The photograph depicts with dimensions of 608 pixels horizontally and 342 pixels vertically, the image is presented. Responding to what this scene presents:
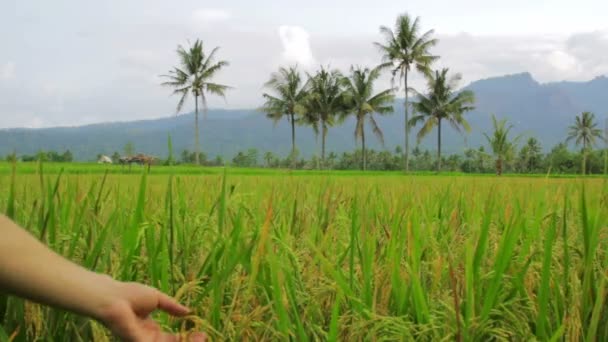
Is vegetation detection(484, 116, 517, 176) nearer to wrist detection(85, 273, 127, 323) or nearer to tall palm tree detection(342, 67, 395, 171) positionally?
wrist detection(85, 273, 127, 323)

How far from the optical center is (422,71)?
37.6m

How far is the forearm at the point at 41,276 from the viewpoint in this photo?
0.65 m

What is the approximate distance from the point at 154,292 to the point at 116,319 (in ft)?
0.23

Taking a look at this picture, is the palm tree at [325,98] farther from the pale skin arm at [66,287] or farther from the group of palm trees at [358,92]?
the pale skin arm at [66,287]

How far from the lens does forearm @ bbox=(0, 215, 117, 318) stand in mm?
646

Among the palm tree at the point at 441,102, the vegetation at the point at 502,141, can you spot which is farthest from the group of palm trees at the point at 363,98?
the vegetation at the point at 502,141

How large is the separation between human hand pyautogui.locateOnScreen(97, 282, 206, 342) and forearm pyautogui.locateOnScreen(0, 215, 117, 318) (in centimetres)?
2

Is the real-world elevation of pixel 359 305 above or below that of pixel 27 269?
below

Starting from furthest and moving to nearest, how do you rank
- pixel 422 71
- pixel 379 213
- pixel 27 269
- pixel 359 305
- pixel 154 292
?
1. pixel 422 71
2. pixel 379 213
3. pixel 359 305
4. pixel 154 292
5. pixel 27 269

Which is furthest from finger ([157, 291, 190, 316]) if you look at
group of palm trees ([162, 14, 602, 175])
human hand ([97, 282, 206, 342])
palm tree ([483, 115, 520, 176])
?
group of palm trees ([162, 14, 602, 175])

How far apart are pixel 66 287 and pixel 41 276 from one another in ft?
0.11

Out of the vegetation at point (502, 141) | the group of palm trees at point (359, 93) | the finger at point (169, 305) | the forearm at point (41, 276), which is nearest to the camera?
the forearm at point (41, 276)

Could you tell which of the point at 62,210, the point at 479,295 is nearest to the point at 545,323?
the point at 479,295

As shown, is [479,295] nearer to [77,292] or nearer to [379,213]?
[77,292]
